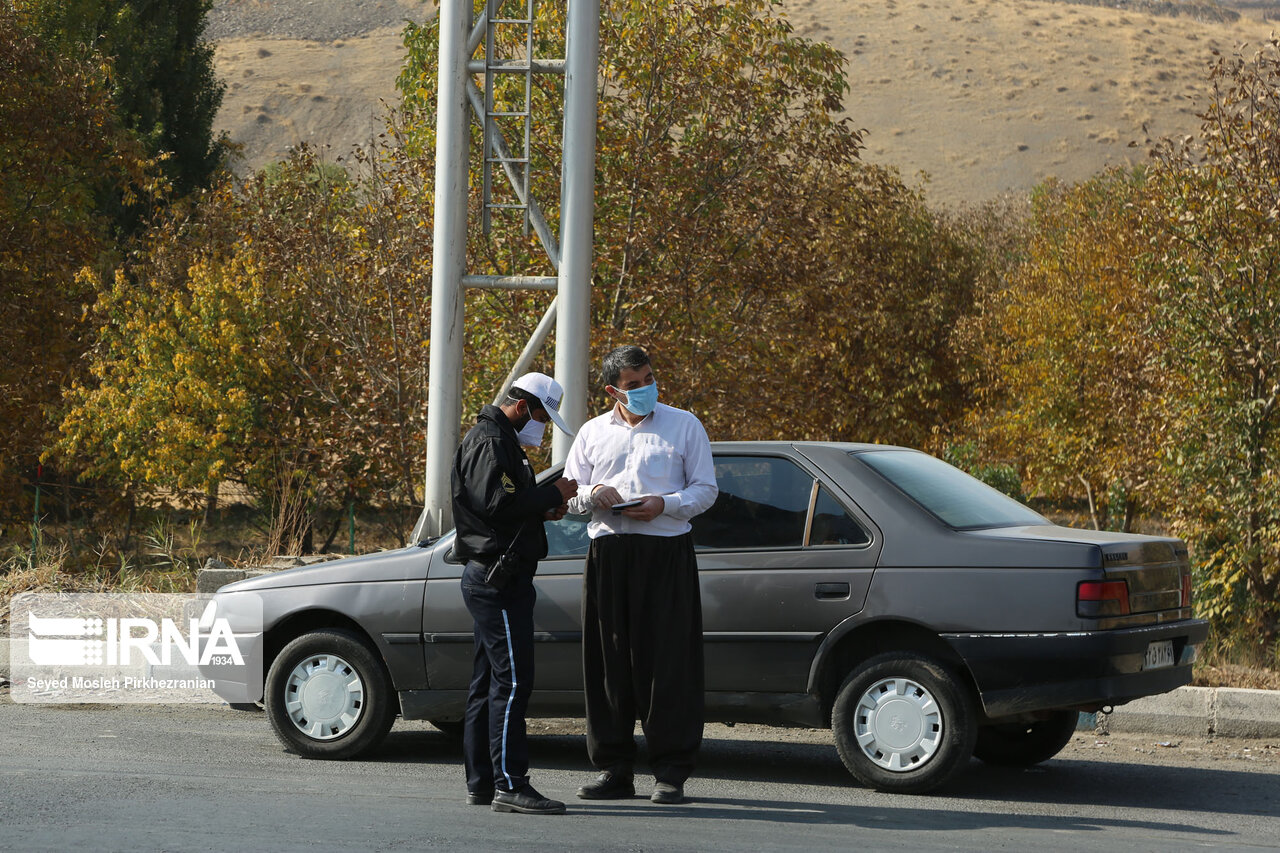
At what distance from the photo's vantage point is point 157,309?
69.6ft

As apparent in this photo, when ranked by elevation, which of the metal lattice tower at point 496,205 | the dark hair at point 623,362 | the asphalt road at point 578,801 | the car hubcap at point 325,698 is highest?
the metal lattice tower at point 496,205

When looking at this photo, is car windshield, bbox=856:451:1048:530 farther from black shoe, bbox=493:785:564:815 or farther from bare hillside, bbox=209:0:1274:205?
bare hillside, bbox=209:0:1274:205

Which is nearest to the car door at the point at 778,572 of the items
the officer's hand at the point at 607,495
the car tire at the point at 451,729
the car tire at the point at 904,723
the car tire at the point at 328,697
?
the car tire at the point at 904,723

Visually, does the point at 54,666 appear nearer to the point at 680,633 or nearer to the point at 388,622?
the point at 388,622

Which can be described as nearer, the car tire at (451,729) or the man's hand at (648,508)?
the man's hand at (648,508)

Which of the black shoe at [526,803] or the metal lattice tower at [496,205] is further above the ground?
the metal lattice tower at [496,205]

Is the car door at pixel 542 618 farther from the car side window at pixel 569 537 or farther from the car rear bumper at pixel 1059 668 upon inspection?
the car rear bumper at pixel 1059 668

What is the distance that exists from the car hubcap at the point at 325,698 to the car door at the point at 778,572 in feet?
6.19

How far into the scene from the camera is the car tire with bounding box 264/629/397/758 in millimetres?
7184

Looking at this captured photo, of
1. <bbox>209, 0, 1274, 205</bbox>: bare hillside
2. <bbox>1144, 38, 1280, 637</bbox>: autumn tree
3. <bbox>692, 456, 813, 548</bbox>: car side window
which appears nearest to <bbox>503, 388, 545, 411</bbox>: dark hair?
<bbox>692, 456, 813, 548</bbox>: car side window

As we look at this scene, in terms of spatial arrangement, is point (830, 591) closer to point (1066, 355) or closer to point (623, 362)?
point (623, 362)

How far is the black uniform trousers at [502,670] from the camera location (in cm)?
593

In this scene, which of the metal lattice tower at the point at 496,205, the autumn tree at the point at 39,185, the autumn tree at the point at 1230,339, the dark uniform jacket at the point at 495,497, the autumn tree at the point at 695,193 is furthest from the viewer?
the autumn tree at the point at 39,185

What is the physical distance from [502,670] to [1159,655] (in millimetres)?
2956
